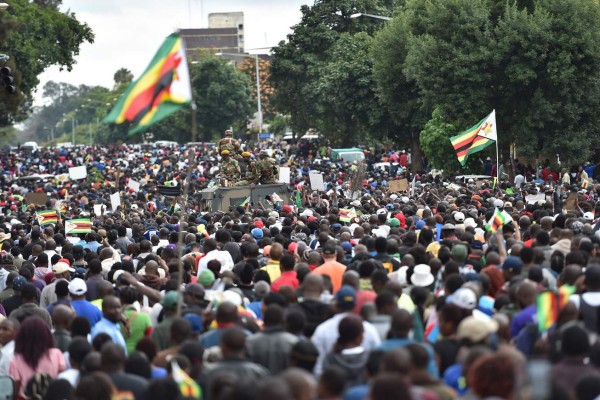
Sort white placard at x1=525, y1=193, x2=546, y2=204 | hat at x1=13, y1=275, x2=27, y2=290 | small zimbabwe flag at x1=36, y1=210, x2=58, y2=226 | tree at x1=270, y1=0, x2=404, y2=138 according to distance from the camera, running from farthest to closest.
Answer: tree at x1=270, y1=0, x2=404, y2=138, small zimbabwe flag at x1=36, y1=210, x2=58, y2=226, white placard at x1=525, y1=193, x2=546, y2=204, hat at x1=13, y1=275, x2=27, y2=290

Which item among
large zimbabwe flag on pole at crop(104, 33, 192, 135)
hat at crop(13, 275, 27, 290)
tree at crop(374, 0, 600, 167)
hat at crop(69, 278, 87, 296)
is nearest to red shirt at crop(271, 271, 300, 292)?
hat at crop(69, 278, 87, 296)

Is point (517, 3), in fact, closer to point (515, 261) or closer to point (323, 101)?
point (323, 101)

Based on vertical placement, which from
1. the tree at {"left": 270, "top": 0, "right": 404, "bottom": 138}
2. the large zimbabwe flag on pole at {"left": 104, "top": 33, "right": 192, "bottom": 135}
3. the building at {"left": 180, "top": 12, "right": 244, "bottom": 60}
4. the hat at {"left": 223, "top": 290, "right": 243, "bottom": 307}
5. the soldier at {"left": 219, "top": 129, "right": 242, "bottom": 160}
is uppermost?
the building at {"left": 180, "top": 12, "right": 244, "bottom": 60}

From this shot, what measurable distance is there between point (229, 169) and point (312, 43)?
1655 inches

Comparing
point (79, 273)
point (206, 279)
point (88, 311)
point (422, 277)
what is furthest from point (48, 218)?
point (422, 277)

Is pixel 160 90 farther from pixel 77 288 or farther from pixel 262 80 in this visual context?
pixel 262 80

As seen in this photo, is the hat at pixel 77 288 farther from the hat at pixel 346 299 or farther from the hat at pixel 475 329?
the hat at pixel 475 329

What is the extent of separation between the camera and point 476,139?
93.9ft

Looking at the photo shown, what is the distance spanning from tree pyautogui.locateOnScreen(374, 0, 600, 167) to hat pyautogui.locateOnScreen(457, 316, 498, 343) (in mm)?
31624

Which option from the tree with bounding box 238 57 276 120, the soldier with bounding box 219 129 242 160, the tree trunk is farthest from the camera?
the tree with bounding box 238 57 276 120

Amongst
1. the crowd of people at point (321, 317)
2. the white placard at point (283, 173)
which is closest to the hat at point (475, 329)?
the crowd of people at point (321, 317)

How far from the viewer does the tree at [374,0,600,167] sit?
40.6 m

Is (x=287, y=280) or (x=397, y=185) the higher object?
(x=287, y=280)

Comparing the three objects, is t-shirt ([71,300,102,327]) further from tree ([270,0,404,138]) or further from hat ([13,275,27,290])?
tree ([270,0,404,138])
